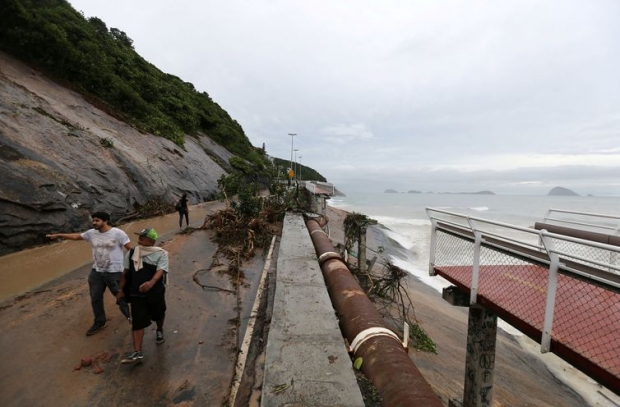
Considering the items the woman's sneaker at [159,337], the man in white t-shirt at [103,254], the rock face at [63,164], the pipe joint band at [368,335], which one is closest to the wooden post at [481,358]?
the pipe joint band at [368,335]

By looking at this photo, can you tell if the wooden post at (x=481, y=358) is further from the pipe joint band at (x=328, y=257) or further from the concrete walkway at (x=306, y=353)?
the pipe joint band at (x=328, y=257)

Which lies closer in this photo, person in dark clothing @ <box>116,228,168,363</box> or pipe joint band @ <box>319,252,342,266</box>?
person in dark clothing @ <box>116,228,168,363</box>

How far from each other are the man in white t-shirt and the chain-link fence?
208 inches

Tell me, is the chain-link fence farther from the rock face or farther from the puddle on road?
the rock face

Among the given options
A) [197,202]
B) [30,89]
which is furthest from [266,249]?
[30,89]

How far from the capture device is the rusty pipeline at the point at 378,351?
9.25ft

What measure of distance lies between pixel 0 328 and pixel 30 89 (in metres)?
12.9

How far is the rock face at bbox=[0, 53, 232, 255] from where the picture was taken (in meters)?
8.45

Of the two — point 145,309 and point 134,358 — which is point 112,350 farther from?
point 145,309

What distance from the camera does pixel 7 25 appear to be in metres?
14.6

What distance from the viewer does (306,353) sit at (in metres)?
3.44

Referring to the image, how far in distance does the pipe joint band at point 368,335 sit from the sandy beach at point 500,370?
10.2 feet

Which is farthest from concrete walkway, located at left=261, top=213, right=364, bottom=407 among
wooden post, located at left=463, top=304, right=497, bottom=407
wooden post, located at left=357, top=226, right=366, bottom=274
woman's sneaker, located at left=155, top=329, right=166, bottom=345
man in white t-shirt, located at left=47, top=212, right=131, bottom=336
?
wooden post, located at left=357, top=226, right=366, bottom=274

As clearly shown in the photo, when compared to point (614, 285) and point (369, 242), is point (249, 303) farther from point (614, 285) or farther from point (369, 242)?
point (369, 242)
